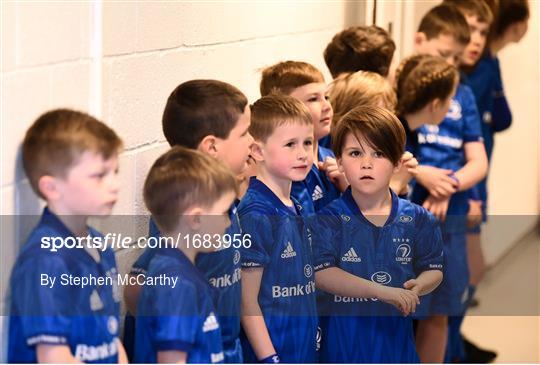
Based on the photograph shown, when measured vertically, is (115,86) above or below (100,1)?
below

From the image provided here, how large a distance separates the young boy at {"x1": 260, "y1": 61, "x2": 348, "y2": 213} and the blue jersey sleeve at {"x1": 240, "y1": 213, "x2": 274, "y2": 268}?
268 millimetres

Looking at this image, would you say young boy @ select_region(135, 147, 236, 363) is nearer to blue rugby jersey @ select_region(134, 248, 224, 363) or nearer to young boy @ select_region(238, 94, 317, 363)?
blue rugby jersey @ select_region(134, 248, 224, 363)

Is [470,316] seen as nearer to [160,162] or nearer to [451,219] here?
[451,219]

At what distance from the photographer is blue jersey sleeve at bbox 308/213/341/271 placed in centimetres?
265

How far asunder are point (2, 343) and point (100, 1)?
0.77 meters

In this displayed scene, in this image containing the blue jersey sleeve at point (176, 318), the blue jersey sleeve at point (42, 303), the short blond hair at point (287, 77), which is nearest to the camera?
the blue jersey sleeve at point (42, 303)

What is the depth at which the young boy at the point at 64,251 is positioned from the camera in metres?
2.00

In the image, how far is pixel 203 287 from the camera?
2225 millimetres

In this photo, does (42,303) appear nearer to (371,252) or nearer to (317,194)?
(371,252)

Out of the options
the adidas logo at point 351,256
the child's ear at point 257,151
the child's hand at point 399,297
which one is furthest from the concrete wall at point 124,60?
the child's hand at point 399,297

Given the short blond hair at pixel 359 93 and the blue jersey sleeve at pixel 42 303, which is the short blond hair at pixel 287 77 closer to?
the short blond hair at pixel 359 93

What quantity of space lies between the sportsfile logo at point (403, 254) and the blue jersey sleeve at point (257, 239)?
303 mm

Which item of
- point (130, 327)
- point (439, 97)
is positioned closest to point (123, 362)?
point (130, 327)

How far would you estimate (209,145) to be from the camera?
7.91 feet
